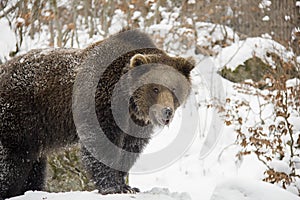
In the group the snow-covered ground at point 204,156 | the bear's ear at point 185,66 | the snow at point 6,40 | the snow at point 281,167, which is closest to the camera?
the bear's ear at point 185,66

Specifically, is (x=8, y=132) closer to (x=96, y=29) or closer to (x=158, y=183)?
(x=158, y=183)

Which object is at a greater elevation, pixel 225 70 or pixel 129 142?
pixel 225 70

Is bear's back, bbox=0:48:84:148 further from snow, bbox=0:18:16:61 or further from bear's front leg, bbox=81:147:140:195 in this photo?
snow, bbox=0:18:16:61

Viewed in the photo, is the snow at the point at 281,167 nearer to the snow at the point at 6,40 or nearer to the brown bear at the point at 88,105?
the brown bear at the point at 88,105

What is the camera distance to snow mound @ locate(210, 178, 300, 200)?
12.0ft

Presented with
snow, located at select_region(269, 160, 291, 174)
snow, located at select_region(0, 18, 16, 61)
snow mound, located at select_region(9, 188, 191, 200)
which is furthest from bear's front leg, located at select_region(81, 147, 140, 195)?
snow, located at select_region(0, 18, 16, 61)

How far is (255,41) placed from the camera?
38.9 feet

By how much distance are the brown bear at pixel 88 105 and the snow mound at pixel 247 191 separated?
33.7 inches

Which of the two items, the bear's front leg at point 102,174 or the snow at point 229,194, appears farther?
the bear's front leg at point 102,174

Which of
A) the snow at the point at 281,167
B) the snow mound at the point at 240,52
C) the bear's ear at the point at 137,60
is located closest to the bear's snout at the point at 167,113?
the bear's ear at the point at 137,60

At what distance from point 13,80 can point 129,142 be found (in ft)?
4.32

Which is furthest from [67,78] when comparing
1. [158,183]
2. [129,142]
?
[158,183]

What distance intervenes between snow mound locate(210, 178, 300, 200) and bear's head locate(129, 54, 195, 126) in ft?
2.81

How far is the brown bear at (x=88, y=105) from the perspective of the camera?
4.17 metres
